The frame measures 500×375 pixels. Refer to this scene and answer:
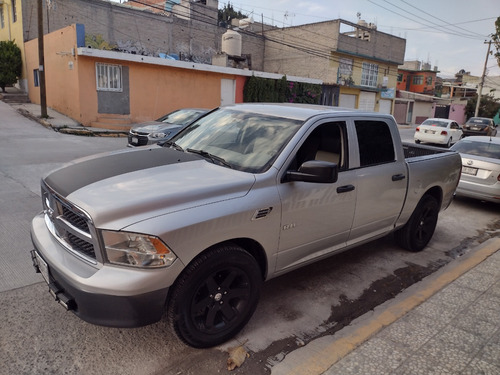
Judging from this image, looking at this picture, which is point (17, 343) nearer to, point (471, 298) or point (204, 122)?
point (204, 122)

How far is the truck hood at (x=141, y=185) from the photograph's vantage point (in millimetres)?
2436

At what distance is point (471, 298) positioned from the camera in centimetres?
368

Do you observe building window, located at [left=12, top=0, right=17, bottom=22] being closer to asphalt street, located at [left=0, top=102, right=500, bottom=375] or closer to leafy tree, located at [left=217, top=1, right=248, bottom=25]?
asphalt street, located at [left=0, top=102, right=500, bottom=375]

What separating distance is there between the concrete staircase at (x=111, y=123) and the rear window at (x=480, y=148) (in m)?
13.7

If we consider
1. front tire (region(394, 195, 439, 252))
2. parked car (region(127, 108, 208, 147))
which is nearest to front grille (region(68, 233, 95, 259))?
front tire (region(394, 195, 439, 252))

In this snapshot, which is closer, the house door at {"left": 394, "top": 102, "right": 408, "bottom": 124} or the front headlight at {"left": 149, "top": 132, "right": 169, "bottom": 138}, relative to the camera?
the front headlight at {"left": 149, "top": 132, "right": 169, "bottom": 138}

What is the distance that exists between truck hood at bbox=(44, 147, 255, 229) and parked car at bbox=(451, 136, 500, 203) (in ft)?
20.7

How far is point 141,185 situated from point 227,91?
65.4 ft

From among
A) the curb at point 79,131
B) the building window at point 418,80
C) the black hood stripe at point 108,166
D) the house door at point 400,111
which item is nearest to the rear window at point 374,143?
the black hood stripe at point 108,166

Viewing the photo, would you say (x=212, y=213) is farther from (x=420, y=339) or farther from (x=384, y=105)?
(x=384, y=105)

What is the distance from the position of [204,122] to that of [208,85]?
17.4m

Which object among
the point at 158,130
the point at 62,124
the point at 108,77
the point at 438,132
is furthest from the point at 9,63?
the point at 438,132

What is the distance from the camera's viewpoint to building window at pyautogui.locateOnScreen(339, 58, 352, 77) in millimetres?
31922

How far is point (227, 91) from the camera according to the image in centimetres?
2186
